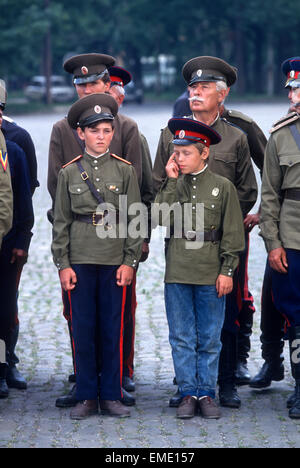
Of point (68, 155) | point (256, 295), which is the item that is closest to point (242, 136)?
point (68, 155)

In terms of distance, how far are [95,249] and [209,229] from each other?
68cm

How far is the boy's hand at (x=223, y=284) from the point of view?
231 inches

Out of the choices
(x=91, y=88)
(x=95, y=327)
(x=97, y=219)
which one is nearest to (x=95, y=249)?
(x=97, y=219)

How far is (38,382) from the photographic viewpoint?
6.75 m

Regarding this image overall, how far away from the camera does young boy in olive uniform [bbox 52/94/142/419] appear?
231 inches

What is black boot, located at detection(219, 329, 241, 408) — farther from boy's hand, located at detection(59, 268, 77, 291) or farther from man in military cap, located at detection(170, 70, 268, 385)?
boy's hand, located at detection(59, 268, 77, 291)

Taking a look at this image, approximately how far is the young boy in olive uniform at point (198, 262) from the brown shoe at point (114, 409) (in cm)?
32

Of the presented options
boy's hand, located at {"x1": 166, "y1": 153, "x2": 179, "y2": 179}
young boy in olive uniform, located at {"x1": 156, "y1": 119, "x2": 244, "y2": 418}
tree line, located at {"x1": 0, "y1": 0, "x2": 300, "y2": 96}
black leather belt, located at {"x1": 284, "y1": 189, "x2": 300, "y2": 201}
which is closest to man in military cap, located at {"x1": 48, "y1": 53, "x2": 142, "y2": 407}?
young boy in olive uniform, located at {"x1": 156, "y1": 119, "x2": 244, "y2": 418}

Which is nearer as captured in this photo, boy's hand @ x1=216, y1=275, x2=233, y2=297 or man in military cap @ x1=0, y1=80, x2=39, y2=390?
boy's hand @ x1=216, y1=275, x2=233, y2=297

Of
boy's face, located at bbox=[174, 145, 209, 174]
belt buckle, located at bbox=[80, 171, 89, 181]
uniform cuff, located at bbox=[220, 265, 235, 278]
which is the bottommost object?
uniform cuff, located at bbox=[220, 265, 235, 278]

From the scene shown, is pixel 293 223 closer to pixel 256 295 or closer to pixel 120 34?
pixel 256 295

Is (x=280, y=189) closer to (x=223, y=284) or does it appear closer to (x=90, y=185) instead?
(x=223, y=284)

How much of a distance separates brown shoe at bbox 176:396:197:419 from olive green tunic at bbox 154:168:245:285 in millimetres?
699
